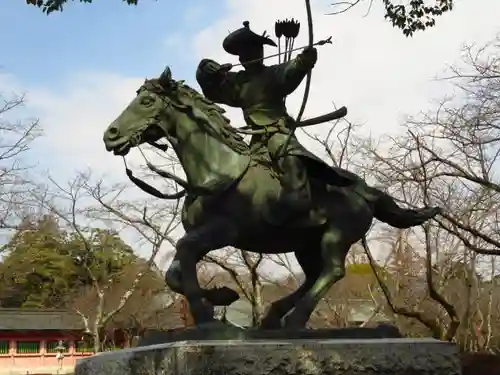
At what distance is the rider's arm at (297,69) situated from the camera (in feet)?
17.1

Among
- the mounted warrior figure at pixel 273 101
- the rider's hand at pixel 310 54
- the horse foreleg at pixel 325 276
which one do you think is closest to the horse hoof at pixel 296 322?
the horse foreleg at pixel 325 276

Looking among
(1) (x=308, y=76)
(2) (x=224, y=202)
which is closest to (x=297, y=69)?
(1) (x=308, y=76)

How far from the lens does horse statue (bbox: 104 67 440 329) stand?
486cm

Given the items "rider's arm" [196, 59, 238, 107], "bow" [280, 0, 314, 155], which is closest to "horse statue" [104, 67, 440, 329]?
"bow" [280, 0, 314, 155]

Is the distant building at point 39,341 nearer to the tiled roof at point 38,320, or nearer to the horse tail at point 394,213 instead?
the tiled roof at point 38,320

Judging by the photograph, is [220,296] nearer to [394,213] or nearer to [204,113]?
[204,113]

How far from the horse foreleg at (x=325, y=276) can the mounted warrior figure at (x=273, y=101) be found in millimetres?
337

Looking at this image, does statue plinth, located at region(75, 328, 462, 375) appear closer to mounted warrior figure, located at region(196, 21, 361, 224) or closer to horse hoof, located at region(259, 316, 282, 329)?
horse hoof, located at region(259, 316, 282, 329)

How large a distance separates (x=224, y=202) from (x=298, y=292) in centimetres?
101

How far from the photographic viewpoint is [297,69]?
17.3ft

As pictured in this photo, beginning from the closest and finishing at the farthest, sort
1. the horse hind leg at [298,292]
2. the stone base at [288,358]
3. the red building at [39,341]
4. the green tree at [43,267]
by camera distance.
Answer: the stone base at [288,358] < the horse hind leg at [298,292] < the red building at [39,341] < the green tree at [43,267]

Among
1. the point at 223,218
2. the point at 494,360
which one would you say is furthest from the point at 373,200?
the point at 494,360

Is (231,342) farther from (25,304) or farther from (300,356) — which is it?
(25,304)

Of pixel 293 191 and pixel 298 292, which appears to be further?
pixel 298 292
